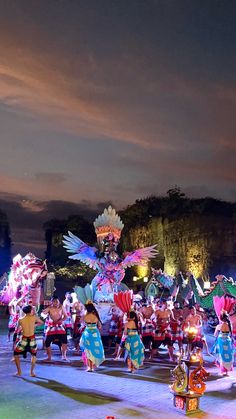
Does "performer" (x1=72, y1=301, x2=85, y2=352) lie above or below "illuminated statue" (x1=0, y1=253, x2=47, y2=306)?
below

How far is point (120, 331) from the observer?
43.7 ft

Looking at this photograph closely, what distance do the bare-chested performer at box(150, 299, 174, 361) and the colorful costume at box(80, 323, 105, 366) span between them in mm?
2356

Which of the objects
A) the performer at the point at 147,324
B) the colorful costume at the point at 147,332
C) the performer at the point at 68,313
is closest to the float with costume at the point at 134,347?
the performer at the point at 147,324

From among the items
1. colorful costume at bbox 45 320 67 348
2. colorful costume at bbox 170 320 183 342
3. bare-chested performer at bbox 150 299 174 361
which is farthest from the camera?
colorful costume at bbox 170 320 183 342

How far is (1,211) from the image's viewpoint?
55.1 meters

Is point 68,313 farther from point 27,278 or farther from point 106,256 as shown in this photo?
point 106,256

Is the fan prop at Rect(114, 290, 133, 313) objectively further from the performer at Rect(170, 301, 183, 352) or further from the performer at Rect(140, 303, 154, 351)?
the performer at Rect(170, 301, 183, 352)

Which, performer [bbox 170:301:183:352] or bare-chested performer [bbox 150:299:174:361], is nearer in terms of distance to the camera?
bare-chested performer [bbox 150:299:174:361]

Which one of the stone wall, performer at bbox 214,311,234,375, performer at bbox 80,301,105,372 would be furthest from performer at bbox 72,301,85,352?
the stone wall

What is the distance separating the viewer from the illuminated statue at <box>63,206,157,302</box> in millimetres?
14523

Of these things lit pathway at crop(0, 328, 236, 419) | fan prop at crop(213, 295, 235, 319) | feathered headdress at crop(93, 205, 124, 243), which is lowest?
lit pathway at crop(0, 328, 236, 419)

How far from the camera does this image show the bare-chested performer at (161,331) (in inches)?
493

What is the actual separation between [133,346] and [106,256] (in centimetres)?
452

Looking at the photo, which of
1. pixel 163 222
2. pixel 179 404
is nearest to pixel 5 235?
pixel 163 222
